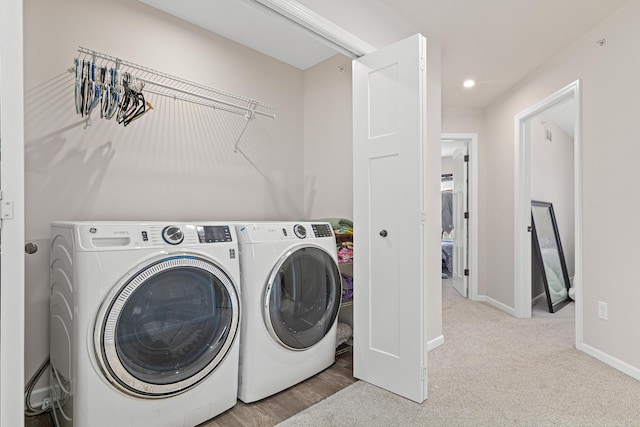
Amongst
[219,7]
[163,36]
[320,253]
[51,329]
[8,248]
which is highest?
[219,7]

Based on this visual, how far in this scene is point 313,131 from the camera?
124 inches

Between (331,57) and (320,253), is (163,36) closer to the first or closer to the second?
(331,57)

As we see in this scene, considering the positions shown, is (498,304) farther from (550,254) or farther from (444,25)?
(444,25)

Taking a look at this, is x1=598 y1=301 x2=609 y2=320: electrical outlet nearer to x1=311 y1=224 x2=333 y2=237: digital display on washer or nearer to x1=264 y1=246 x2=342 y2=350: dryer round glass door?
x1=264 y1=246 x2=342 y2=350: dryer round glass door

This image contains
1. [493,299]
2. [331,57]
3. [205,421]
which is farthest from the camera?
[493,299]

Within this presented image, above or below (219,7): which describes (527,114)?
below

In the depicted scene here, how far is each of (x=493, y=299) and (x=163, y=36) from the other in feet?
13.8

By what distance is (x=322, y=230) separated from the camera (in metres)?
2.22

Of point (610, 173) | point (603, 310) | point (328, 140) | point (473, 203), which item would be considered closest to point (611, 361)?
point (603, 310)

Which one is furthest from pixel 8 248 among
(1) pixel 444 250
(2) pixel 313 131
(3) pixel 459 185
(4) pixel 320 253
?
(1) pixel 444 250

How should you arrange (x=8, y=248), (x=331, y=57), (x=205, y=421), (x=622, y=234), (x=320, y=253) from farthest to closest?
(x=331, y=57)
(x=622, y=234)
(x=320, y=253)
(x=205, y=421)
(x=8, y=248)

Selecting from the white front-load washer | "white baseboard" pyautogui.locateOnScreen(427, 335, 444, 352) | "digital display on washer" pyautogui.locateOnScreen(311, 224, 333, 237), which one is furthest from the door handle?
"white baseboard" pyautogui.locateOnScreen(427, 335, 444, 352)

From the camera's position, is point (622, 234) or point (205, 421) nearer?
point (205, 421)

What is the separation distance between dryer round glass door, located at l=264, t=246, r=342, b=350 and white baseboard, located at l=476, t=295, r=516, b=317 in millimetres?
2399
